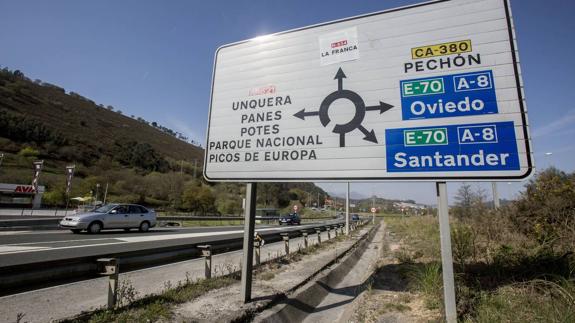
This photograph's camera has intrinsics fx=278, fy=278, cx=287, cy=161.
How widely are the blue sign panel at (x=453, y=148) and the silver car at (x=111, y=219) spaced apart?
15026 mm

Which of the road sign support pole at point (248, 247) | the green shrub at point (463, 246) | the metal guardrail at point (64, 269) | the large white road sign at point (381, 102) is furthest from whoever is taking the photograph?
the green shrub at point (463, 246)

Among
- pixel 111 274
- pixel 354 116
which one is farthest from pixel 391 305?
pixel 111 274

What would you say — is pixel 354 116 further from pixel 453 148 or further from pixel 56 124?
pixel 56 124

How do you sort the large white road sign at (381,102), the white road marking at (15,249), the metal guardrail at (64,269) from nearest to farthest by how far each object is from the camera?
the large white road sign at (381,102), the metal guardrail at (64,269), the white road marking at (15,249)

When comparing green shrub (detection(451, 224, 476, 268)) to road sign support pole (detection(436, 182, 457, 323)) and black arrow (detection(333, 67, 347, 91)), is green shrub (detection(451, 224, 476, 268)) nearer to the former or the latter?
road sign support pole (detection(436, 182, 457, 323))

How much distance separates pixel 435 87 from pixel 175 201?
5661 cm

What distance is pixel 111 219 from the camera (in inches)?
566

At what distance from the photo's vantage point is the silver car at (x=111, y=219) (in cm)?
1316

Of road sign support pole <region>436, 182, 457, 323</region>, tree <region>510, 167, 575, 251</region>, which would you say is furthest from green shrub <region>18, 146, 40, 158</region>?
tree <region>510, 167, 575, 251</region>

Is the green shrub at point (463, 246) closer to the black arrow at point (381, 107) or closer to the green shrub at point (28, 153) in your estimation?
the black arrow at point (381, 107)

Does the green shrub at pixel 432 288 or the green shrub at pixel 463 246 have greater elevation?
the green shrub at pixel 463 246

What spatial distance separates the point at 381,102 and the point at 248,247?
2.94m

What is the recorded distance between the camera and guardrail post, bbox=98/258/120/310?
381 centimetres

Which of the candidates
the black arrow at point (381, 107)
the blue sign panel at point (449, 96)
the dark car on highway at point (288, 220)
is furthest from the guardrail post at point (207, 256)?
the dark car on highway at point (288, 220)
